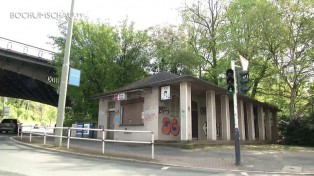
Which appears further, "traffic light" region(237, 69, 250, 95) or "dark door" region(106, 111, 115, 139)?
"dark door" region(106, 111, 115, 139)

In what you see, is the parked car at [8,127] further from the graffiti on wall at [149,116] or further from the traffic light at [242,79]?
the traffic light at [242,79]

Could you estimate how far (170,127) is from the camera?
824 inches

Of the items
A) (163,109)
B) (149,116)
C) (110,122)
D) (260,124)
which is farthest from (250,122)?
(110,122)

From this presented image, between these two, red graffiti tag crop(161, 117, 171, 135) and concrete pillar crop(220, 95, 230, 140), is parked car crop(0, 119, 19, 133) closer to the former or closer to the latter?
red graffiti tag crop(161, 117, 171, 135)

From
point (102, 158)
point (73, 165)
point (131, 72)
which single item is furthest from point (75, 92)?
point (73, 165)

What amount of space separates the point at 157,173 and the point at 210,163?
129 inches

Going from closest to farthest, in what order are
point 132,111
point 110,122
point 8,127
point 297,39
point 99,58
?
point 132,111, point 110,122, point 297,39, point 99,58, point 8,127

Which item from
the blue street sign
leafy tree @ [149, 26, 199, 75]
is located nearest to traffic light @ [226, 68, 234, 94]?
the blue street sign

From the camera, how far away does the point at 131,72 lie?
30.5m

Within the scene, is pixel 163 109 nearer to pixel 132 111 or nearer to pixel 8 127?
pixel 132 111

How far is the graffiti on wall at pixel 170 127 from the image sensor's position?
20.5 m

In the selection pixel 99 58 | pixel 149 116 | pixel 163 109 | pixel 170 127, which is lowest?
pixel 170 127

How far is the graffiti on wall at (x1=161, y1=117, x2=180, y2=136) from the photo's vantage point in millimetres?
20528

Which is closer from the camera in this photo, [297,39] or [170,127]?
[170,127]
